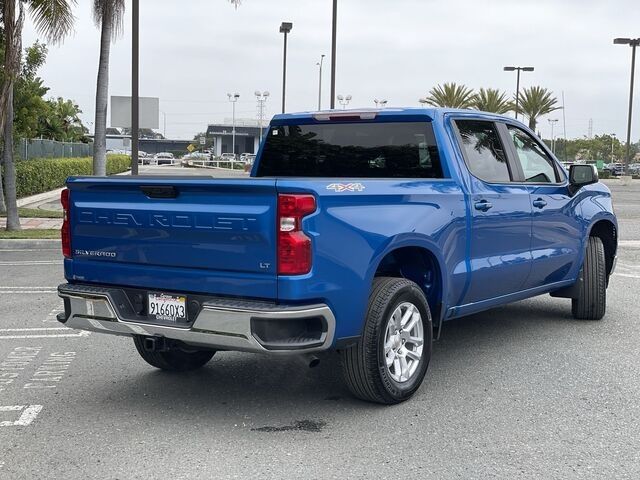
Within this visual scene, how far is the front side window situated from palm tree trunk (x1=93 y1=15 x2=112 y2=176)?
12823 millimetres

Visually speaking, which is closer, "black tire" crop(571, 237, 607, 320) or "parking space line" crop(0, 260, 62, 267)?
"black tire" crop(571, 237, 607, 320)

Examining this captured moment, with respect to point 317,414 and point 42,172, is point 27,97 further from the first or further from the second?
point 317,414

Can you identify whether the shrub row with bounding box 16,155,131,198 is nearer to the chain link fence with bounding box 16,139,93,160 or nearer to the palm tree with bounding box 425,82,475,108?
the chain link fence with bounding box 16,139,93,160

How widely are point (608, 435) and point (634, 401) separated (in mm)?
769

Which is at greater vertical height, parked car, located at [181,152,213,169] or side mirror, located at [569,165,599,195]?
parked car, located at [181,152,213,169]

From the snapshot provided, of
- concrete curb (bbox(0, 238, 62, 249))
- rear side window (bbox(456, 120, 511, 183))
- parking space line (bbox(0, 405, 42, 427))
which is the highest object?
rear side window (bbox(456, 120, 511, 183))

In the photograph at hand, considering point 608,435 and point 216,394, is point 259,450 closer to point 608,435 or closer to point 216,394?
point 216,394

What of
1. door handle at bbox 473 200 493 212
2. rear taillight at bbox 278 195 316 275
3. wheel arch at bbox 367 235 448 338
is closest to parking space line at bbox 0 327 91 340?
wheel arch at bbox 367 235 448 338

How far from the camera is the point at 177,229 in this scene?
4.59 meters

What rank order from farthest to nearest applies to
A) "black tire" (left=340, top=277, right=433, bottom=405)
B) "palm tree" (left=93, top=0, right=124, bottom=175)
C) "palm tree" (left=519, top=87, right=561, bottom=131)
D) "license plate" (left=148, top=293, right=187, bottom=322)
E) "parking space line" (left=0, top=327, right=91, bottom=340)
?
1. "palm tree" (left=519, top=87, right=561, bottom=131)
2. "palm tree" (left=93, top=0, right=124, bottom=175)
3. "parking space line" (left=0, top=327, right=91, bottom=340)
4. "black tire" (left=340, top=277, right=433, bottom=405)
5. "license plate" (left=148, top=293, right=187, bottom=322)

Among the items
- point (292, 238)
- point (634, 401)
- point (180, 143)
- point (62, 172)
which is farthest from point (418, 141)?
point (180, 143)

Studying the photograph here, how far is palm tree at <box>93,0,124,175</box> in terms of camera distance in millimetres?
17766

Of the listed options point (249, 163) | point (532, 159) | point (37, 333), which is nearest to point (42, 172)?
point (37, 333)

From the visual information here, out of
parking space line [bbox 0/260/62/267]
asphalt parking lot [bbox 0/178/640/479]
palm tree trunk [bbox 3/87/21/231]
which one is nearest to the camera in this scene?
asphalt parking lot [bbox 0/178/640/479]
